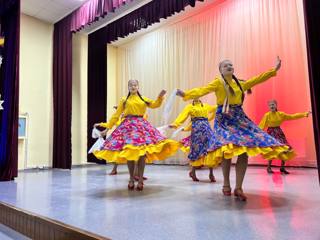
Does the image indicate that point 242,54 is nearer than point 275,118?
No

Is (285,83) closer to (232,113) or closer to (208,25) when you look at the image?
(208,25)

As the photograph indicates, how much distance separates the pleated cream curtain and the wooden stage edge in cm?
425

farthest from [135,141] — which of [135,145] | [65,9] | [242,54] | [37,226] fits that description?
[65,9]

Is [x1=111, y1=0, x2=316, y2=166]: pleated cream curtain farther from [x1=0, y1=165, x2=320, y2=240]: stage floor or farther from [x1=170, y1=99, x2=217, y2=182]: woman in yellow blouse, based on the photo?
[x1=0, y1=165, x2=320, y2=240]: stage floor

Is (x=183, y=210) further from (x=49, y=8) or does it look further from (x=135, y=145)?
(x=49, y=8)

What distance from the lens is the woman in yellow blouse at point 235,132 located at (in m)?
2.19

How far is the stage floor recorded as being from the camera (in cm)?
154

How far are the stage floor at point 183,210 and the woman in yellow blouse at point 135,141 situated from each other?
13.4 inches

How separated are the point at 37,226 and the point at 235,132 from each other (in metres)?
1.51

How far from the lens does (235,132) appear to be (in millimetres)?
2320

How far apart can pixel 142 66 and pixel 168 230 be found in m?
6.24

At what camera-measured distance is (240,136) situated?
2.27 metres

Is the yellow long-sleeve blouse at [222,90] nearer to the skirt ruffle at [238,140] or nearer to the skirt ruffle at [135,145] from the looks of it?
the skirt ruffle at [238,140]

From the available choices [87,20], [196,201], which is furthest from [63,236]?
[87,20]
